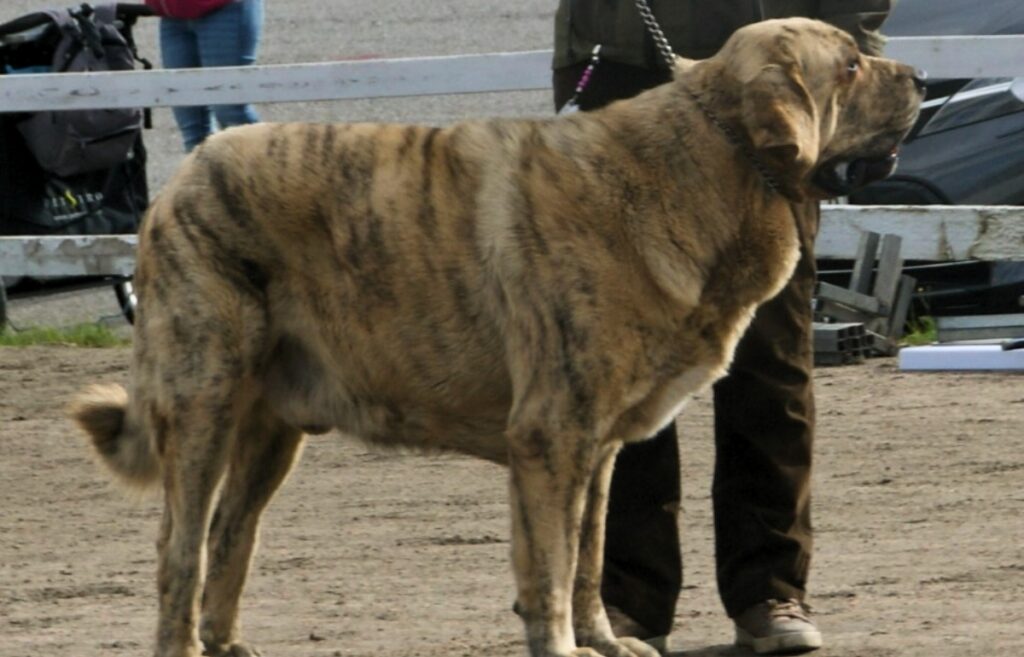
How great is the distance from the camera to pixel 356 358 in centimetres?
515

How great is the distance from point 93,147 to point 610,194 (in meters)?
6.50

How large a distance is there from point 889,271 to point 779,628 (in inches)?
171

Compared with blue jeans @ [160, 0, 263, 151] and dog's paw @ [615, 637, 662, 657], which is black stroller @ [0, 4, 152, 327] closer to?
blue jeans @ [160, 0, 263, 151]

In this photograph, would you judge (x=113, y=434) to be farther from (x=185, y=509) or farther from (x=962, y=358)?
(x=962, y=358)

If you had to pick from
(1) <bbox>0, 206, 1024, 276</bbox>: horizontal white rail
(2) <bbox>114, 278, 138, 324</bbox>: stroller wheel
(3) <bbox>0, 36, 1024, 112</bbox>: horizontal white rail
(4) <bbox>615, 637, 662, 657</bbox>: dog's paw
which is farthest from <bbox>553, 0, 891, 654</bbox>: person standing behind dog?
(2) <bbox>114, 278, 138, 324</bbox>: stroller wheel

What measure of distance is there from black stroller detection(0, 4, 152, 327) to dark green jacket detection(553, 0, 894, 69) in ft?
19.0

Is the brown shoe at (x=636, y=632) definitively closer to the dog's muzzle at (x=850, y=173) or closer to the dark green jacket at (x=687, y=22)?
the dog's muzzle at (x=850, y=173)

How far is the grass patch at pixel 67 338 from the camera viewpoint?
10500 mm

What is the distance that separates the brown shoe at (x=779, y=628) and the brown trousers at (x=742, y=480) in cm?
4

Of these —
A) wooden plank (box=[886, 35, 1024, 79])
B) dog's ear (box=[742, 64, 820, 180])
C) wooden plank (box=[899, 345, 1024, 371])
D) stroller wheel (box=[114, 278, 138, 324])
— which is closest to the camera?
dog's ear (box=[742, 64, 820, 180])

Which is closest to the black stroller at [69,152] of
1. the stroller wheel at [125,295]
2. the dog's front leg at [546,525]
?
the stroller wheel at [125,295]

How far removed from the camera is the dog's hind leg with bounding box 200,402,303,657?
17.9 feet

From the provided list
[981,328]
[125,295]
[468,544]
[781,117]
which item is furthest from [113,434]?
[125,295]

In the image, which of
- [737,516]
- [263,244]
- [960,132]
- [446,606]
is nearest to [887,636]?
[737,516]
